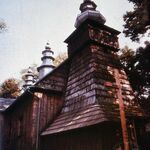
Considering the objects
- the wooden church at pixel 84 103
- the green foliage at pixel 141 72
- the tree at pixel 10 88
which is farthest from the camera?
the tree at pixel 10 88

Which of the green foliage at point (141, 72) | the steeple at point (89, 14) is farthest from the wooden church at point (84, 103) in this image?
the green foliage at point (141, 72)

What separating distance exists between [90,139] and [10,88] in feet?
82.0

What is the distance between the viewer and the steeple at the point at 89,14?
44.2ft

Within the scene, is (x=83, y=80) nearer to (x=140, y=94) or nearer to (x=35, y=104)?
(x=35, y=104)

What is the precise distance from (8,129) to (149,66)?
10.8 m

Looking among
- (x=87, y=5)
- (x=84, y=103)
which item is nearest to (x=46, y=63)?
(x=87, y=5)

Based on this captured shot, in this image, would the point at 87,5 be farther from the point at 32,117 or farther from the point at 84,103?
the point at 32,117

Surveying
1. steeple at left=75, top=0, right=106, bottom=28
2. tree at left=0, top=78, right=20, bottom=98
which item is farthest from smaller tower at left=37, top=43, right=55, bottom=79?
tree at left=0, top=78, right=20, bottom=98

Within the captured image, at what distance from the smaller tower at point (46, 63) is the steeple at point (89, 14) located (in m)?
6.83

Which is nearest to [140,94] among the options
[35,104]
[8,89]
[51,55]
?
[35,104]

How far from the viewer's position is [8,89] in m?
31.4

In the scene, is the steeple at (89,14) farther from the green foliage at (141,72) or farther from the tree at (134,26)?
the green foliage at (141,72)

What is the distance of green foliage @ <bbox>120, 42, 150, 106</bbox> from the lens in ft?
48.8

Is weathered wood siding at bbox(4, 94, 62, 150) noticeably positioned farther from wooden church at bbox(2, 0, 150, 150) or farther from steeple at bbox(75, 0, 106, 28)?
steeple at bbox(75, 0, 106, 28)
